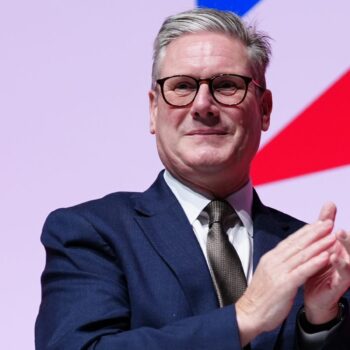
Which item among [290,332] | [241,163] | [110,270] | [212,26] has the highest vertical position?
[212,26]

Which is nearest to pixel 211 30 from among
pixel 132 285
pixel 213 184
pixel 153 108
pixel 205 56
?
pixel 205 56

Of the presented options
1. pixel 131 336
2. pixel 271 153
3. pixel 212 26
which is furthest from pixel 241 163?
pixel 271 153

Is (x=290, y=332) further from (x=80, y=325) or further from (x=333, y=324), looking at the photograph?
(x=80, y=325)

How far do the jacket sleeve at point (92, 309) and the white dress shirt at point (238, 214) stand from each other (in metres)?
0.18

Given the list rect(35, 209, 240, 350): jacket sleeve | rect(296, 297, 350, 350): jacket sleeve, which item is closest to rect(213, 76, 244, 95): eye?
rect(35, 209, 240, 350): jacket sleeve

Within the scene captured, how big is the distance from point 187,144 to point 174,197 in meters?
0.10

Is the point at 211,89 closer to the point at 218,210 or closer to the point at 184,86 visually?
the point at 184,86

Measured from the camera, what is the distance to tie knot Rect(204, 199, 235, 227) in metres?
1.69

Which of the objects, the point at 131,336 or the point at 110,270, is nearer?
the point at 131,336

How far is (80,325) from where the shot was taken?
4.88 feet

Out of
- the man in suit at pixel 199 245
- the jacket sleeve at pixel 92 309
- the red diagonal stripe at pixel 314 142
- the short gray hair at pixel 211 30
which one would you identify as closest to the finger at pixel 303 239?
the man in suit at pixel 199 245

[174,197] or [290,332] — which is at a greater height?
[174,197]

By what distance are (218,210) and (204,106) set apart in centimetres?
19

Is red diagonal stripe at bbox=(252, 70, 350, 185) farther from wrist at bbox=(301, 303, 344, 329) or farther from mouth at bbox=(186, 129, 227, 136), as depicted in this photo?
wrist at bbox=(301, 303, 344, 329)
